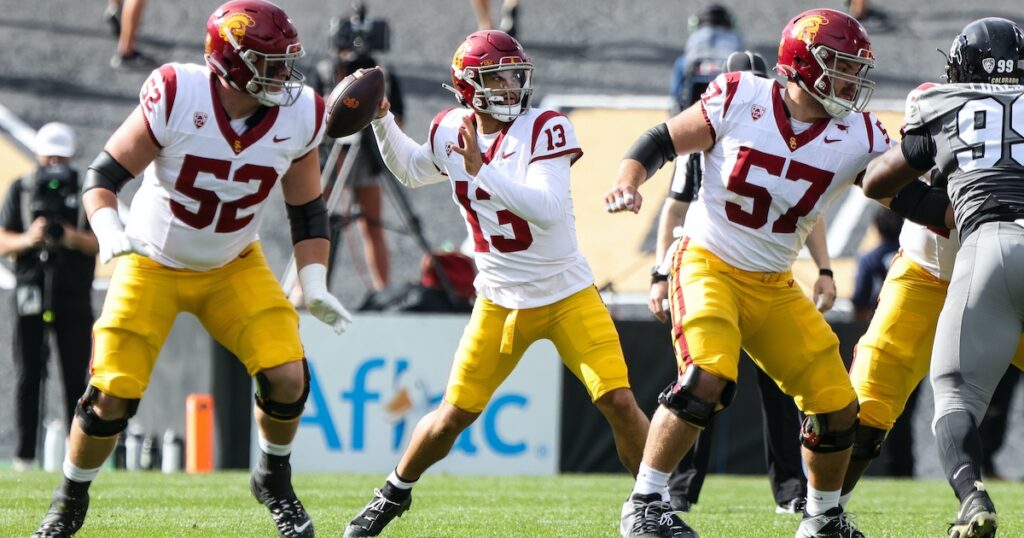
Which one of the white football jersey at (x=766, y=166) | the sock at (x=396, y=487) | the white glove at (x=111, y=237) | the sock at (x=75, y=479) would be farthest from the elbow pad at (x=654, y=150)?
the sock at (x=75, y=479)

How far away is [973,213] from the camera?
4555 mm

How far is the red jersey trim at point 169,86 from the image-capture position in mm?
4879

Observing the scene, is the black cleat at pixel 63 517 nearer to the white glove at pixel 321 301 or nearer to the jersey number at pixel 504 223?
the white glove at pixel 321 301

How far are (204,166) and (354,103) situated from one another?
1.81ft

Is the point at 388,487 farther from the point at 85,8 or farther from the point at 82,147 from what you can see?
the point at 85,8

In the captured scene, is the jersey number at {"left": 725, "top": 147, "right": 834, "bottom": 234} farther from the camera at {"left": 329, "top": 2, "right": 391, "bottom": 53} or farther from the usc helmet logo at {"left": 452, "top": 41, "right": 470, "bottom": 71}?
the camera at {"left": 329, "top": 2, "right": 391, "bottom": 53}

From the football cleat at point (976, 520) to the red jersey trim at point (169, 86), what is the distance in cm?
268

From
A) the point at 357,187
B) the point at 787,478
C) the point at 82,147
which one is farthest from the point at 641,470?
the point at 82,147

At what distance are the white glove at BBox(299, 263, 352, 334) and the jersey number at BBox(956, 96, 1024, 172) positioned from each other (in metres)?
2.03

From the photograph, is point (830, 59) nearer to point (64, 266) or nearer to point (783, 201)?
point (783, 201)

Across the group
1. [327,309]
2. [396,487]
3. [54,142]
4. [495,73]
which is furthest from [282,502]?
[54,142]

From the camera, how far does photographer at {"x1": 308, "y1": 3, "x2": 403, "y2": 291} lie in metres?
9.61

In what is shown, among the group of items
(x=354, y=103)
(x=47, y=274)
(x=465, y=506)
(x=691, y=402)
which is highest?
(x=354, y=103)

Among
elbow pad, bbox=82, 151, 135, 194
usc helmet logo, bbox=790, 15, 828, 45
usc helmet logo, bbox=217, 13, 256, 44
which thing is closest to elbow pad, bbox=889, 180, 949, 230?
usc helmet logo, bbox=790, 15, 828, 45
